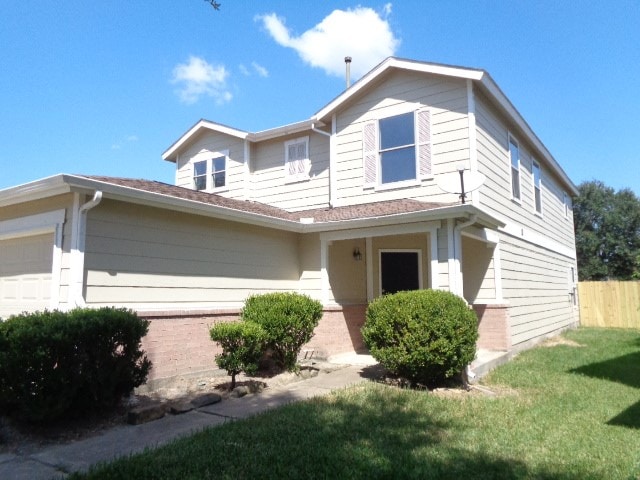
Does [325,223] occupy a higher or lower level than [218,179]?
lower

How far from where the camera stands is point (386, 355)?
7051 mm

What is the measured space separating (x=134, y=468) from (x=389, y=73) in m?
9.44

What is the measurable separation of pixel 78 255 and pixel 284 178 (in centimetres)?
711

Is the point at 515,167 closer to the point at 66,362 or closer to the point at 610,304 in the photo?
the point at 610,304

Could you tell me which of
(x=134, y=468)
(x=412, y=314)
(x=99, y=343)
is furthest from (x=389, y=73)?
(x=134, y=468)

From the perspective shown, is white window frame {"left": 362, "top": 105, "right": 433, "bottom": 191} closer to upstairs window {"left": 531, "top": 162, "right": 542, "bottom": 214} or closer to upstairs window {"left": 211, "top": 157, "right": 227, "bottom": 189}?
upstairs window {"left": 211, "top": 157, "right": 227, "bottom": 189}

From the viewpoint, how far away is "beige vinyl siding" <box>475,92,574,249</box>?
33.0ft

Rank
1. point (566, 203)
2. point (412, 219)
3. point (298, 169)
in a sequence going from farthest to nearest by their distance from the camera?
point (566, 203), point (298, 169), point (412, 219)

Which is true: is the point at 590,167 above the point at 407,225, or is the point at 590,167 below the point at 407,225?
above

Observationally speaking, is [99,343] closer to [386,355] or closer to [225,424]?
[225,424]

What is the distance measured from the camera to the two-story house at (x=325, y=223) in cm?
691

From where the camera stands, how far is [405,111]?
10.6 meters

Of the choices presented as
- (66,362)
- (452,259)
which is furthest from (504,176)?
(66,362)

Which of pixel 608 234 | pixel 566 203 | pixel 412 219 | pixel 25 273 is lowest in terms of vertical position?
pixel 25 273
